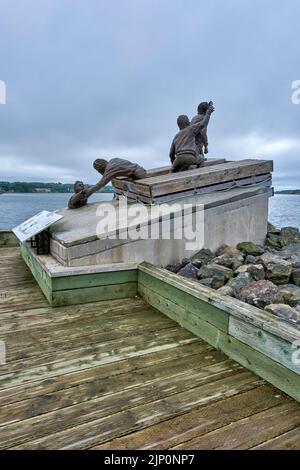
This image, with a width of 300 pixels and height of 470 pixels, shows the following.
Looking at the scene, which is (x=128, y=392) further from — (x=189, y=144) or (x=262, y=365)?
(x=189, y=144)

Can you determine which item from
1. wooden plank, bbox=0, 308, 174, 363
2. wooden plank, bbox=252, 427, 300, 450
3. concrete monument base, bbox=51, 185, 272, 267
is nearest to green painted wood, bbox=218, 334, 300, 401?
wooden plank, bbox=252, 427, 300, 450

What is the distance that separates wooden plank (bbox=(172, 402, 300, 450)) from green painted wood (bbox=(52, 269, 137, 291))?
2135 millimetres

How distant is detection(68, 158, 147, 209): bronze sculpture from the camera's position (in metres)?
5.39

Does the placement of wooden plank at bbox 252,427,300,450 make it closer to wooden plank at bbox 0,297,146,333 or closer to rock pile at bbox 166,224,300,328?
rock pile at bbox 166,224,300,328

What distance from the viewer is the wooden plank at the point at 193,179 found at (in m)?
4.79

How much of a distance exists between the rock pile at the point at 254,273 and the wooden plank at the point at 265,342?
0.35 meters

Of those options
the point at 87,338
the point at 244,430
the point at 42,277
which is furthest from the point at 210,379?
the point at 42,277

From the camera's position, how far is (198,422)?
1718mm

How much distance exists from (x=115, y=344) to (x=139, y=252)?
4.82 ft

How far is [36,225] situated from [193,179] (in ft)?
7.50

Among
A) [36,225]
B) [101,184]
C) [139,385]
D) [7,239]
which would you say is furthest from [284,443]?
[7,239]

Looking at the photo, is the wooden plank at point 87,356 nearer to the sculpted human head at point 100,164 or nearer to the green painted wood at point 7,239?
the sculpted human head at point 100,164
